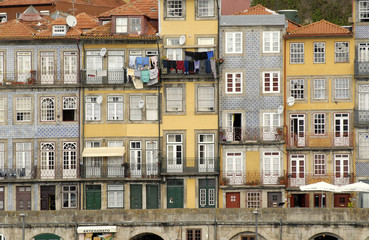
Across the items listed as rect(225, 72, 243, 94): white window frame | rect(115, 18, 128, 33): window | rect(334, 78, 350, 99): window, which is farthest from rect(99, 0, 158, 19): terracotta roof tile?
rect(334, 78, 350, 99): window

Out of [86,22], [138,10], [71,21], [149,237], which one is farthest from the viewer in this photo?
[86,22]

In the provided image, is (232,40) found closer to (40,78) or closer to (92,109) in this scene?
(92,109)

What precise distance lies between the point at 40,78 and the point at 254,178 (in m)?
13.8

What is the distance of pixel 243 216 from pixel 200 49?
11205 mm

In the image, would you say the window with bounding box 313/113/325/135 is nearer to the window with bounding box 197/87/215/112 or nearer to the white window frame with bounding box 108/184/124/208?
the window with bounding box 197/87/215/112

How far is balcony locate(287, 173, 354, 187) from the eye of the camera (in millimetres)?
64438

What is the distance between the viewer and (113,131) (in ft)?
214

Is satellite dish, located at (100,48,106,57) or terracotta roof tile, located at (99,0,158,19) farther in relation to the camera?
terracotta roof tile, located at (99,0,158,19)

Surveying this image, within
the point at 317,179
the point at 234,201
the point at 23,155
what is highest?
the point at 23,155

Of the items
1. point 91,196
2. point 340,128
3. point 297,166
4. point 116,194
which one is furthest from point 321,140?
point 91,196

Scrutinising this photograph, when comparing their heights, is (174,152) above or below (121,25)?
below

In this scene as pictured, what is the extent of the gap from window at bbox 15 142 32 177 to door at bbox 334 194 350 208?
17909 mm

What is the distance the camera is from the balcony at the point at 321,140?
212 feet

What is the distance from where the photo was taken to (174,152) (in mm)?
65062
